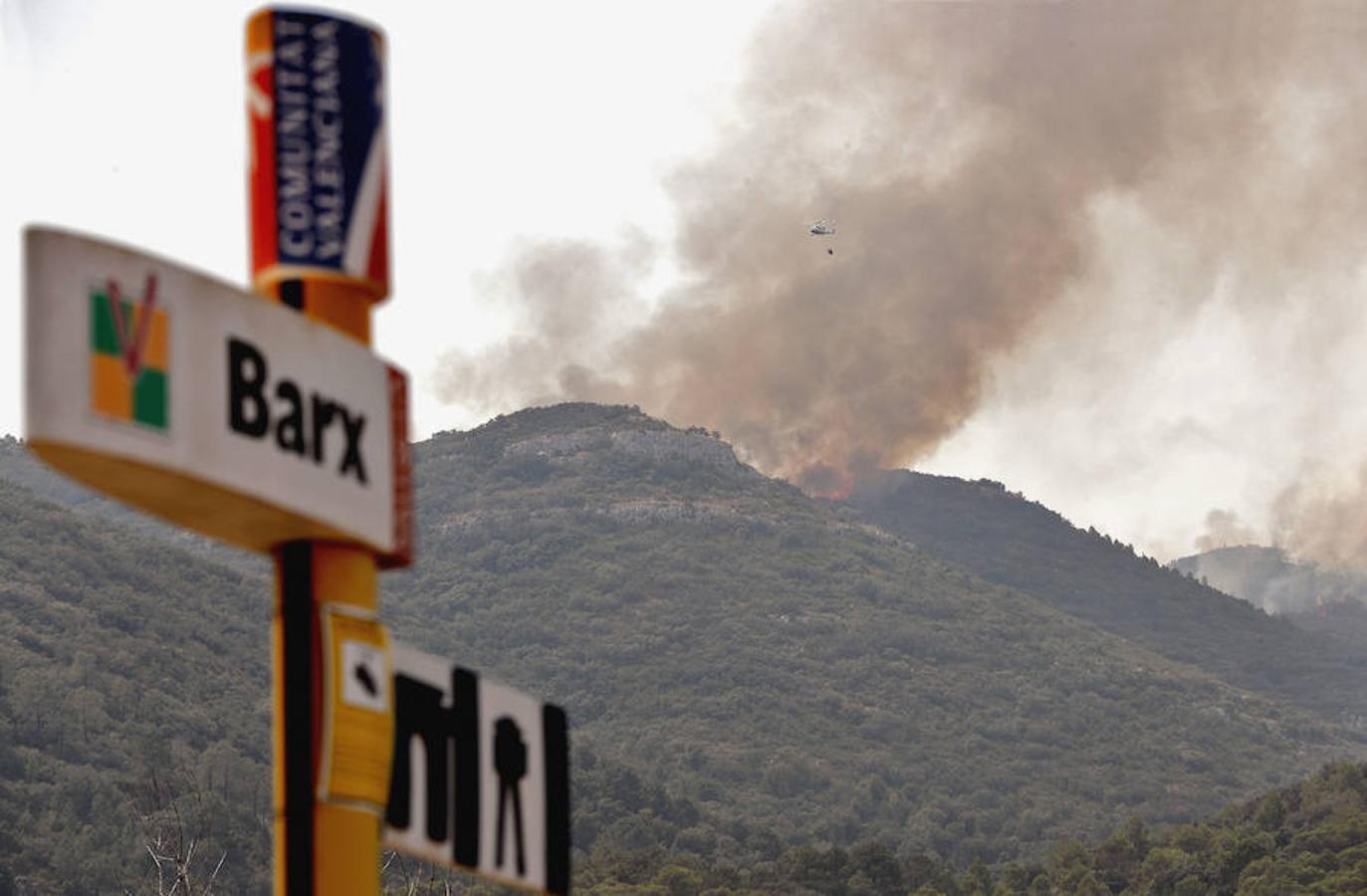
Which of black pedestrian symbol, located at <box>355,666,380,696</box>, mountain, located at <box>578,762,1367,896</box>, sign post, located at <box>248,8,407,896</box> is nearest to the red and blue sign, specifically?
sign post, located at <box>248,8,407,896</box>

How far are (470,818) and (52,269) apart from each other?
3.85 meters

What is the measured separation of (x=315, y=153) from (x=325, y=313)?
76 cm

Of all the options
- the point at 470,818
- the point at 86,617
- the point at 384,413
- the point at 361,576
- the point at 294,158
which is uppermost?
the point at 86,617

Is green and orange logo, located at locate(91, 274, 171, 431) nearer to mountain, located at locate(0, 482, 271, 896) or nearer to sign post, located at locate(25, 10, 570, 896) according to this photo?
sign post, located at locate(25, 10, 570, 896)

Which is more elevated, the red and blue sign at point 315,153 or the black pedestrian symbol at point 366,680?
the red and blue sign at point 315,153

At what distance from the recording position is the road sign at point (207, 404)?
10008 millimetres

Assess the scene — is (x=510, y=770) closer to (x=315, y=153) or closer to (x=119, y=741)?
(x=315, y=153)

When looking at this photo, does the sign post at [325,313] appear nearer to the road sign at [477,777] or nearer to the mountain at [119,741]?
the road sign at [477,777]

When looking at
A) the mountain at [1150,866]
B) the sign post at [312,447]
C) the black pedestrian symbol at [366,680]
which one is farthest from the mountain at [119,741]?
the black pedestrian symbol at [366,680]

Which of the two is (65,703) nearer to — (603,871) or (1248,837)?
(603,871)

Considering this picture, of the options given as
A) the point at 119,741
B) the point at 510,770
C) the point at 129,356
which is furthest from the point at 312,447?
the point at 119,741

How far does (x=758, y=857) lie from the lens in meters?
182

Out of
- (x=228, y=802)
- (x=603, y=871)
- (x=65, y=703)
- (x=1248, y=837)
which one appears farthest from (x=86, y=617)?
(x=1248, y=837)

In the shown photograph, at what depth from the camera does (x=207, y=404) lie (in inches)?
419
